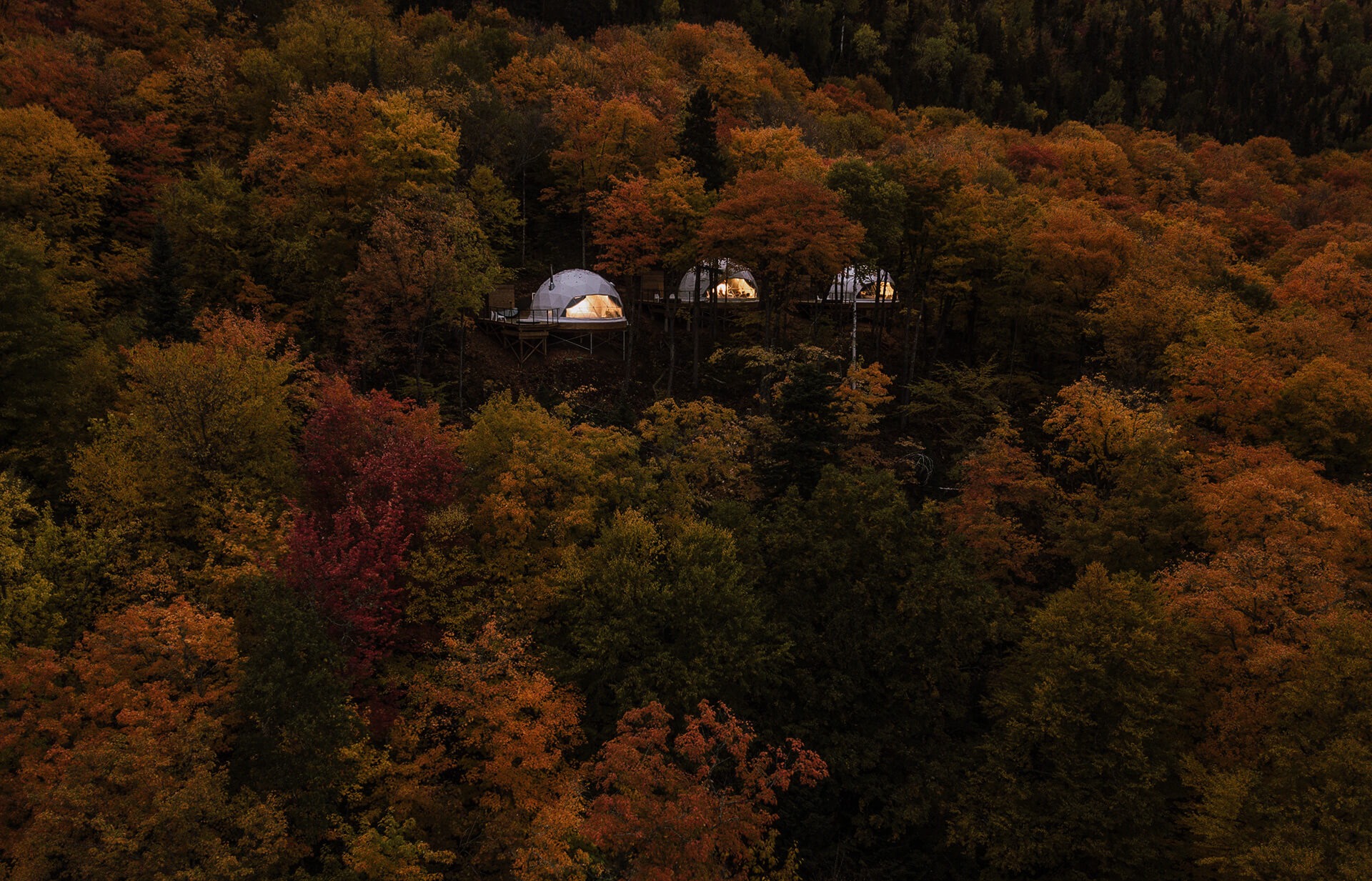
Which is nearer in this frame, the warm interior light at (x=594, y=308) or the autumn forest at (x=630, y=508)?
the autumn forest at (x=630, y=508)

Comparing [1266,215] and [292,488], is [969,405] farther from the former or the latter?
[1266,215]

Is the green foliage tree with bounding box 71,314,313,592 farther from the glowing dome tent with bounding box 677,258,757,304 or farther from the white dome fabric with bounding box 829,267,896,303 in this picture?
the white dome fabric with bounding box 829,267,896,303

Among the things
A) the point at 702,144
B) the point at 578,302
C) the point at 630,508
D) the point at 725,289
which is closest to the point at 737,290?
the point at 725,289

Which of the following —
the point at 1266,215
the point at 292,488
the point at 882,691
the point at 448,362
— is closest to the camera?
the point at 882,691

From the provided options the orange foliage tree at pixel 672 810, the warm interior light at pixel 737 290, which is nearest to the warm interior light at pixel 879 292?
the warm interior light at pixel 737 290

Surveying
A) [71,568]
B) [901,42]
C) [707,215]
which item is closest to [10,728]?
[71,568]

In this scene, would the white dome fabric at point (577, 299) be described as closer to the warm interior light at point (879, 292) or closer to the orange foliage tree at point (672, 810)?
the warm interior light at point (879, 292)
